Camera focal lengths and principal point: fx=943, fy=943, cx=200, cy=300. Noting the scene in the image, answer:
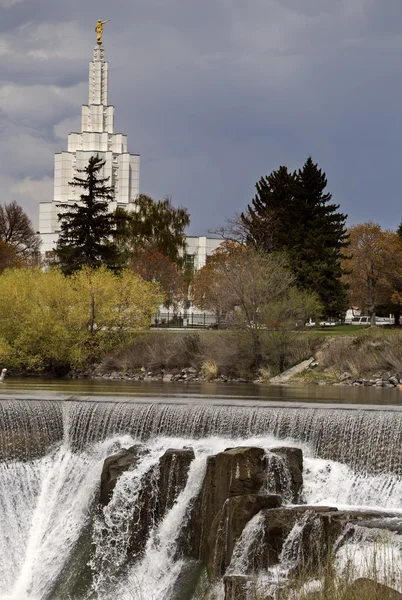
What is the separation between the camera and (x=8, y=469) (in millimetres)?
21391

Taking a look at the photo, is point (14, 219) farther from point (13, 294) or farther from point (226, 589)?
point (226, 589)

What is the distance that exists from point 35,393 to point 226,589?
47.5 feet

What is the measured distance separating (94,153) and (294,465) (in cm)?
9048

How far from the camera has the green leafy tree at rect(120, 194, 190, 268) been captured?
76312mm

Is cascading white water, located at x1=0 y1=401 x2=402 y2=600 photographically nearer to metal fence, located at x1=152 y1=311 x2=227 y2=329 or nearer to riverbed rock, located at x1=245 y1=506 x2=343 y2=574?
riverbed rock, located at x1=245 y1=506 x2=343 y2=574

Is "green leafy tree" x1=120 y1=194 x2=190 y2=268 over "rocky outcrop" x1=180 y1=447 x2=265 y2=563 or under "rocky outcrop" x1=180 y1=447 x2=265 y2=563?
over

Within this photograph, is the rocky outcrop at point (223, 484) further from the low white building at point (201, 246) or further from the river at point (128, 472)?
the low white building at point (201, 246)

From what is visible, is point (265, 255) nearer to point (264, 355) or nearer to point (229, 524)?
point (264, 355)

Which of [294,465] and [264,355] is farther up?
[264,355]

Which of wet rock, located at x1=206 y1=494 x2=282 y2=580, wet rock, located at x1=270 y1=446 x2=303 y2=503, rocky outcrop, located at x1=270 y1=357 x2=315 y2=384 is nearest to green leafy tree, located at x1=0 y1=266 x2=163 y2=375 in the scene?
rocky outcrop, located at x1=270 y1=357 x2=315 y2=384

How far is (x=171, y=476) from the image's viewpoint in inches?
741

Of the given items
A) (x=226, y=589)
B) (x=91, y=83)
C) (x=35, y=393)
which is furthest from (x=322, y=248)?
(x=91, y=83)

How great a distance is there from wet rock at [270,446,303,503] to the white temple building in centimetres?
8815

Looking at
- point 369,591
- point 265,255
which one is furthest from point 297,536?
point 265,255
